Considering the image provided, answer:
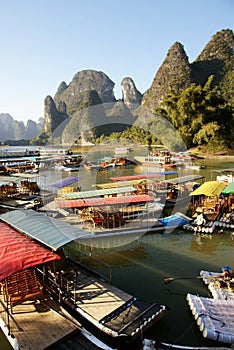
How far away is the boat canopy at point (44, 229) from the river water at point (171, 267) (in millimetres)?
2578

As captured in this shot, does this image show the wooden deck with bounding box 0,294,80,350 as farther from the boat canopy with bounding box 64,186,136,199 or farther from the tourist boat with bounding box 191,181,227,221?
the tourist boat with bounding box 191,181,227,221

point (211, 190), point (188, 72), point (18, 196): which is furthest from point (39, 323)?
point (188, 72)

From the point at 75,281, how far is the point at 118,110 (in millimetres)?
63819

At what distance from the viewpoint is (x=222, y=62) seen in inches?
3324

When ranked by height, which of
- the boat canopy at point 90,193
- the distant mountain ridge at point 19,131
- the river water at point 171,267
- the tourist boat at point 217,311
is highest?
the distant mountain ridge at point 19,131

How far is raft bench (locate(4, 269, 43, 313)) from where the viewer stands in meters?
6.30

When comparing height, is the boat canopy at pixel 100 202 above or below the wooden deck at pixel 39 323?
above

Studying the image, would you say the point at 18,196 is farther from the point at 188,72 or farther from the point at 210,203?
the point at 188,72

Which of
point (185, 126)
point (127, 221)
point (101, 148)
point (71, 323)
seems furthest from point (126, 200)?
point (101, 148)

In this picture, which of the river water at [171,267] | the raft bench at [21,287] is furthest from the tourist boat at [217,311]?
the raft bench at [21,287]

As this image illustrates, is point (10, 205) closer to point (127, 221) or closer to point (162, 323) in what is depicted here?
point (127, 221)

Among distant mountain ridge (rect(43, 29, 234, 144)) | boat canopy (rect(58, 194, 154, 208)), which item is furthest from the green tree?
boat canopy (rect(58, 194, 154, 208))

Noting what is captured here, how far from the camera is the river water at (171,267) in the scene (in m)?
6.59

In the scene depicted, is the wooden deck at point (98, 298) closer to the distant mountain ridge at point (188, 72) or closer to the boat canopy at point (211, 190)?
the boat canopy at point (211, 190)
